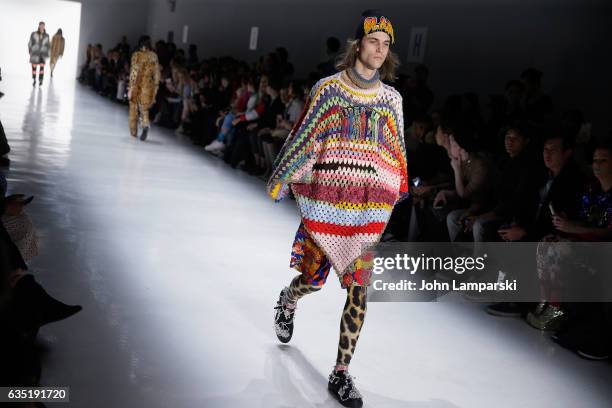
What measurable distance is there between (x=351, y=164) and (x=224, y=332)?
1069 millimetres

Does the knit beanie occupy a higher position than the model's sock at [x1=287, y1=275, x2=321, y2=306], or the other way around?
the knit beanie

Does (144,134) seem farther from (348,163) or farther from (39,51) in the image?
(39,51)

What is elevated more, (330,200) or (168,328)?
(330,200)

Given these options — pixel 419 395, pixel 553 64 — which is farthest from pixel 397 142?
pixel 553 64

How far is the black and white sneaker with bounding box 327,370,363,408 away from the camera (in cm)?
264

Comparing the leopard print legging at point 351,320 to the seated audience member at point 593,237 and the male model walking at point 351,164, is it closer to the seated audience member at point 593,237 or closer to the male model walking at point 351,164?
the male model walking at point 351,164

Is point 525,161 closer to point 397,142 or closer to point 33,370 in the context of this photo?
point 397,142

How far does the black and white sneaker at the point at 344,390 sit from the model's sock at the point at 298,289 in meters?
0.34

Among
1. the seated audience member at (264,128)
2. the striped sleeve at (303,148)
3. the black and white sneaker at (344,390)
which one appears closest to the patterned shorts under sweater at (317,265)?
the striped sleeve at (303,148)

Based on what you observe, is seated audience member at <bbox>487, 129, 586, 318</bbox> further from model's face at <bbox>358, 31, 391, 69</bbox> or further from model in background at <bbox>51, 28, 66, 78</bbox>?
model in background at <bbox>51, 28, 66, 78</bbox>

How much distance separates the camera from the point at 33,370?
1911 millimetres

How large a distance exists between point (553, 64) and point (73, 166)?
446cm

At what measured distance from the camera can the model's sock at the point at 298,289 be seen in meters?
2.88

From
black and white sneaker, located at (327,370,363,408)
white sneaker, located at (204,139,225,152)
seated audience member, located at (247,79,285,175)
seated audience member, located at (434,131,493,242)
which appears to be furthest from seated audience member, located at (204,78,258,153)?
black and white sneaker, located at (327,370,363,408)
